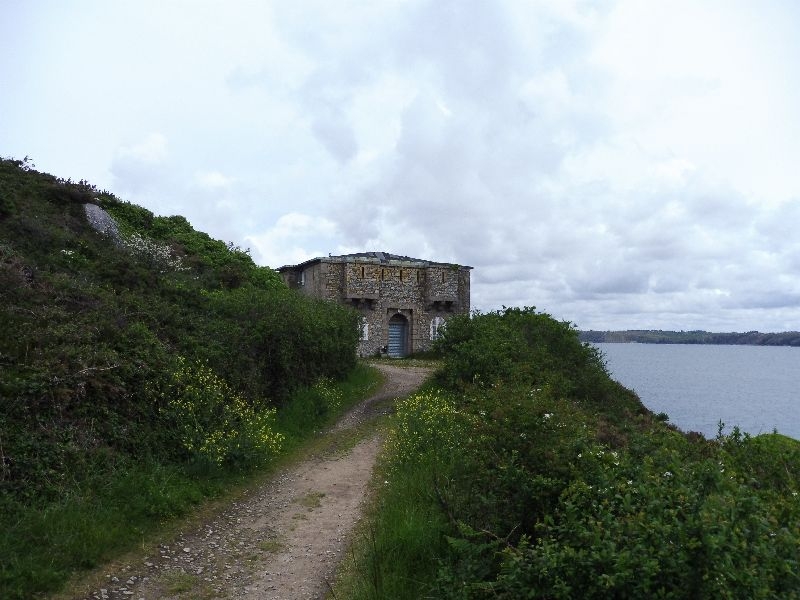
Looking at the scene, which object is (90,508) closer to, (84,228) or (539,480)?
(539,480)

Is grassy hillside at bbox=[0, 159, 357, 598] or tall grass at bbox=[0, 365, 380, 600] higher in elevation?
grassy hillside at bbox=[0, 159, 357, 598]

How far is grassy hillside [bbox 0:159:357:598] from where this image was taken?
6645 mm

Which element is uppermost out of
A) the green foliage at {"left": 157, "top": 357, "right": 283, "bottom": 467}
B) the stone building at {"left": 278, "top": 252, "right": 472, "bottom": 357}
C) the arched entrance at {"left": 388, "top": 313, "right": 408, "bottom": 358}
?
the stone building at {"left": 278, "top": 252, "right": 472, "bottom": 357}

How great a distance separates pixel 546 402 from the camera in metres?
6.42

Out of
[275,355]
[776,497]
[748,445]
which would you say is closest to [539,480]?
[776,497]

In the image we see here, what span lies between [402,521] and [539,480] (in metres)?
2.31

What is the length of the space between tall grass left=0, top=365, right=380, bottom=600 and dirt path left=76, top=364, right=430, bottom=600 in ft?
1.30

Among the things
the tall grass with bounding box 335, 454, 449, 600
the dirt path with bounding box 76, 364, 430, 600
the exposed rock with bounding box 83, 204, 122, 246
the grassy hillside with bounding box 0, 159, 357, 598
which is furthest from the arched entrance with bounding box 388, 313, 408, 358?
the tall grass with bounding box 335, 454, 449, 600

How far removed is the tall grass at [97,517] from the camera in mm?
5582

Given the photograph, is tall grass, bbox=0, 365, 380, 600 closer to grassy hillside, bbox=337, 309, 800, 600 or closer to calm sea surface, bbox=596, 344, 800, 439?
grassy hillside, bbox=337, 309, 800, 600

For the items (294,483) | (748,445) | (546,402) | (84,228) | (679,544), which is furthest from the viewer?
(84,228)

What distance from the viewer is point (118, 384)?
8.84 metres

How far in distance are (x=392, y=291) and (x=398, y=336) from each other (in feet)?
9.60

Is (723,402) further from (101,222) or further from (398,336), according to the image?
(101,222)
